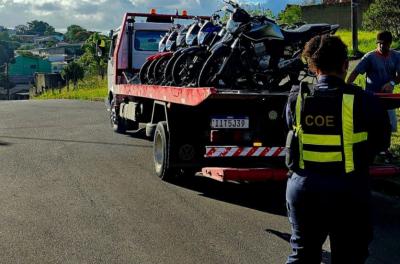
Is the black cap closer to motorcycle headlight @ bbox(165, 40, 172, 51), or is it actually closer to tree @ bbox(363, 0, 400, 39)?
motorcycle headlight @ bbox(165, 40, 172, 51)

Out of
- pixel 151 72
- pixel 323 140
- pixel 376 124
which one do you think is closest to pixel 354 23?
pixel 151 72

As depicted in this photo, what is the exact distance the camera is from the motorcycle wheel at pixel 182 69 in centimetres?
853

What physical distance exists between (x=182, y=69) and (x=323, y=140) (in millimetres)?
5757

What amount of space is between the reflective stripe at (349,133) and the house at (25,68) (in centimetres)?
10488

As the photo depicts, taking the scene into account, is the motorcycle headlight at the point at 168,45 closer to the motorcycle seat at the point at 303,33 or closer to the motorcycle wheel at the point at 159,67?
the motorcycle wheel at the point at 159,67

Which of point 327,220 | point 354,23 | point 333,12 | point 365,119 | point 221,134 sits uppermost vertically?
point 333,12

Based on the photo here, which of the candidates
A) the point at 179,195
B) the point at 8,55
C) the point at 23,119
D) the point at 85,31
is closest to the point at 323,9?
the point at 23,119

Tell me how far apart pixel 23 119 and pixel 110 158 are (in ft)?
29.1

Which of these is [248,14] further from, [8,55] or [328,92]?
[8,55]

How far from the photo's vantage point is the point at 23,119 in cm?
1789

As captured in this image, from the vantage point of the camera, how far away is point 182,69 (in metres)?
8.70

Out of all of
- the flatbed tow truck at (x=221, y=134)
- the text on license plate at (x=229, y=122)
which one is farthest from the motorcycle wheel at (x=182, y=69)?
the text on license plate at (x=229, y=122)

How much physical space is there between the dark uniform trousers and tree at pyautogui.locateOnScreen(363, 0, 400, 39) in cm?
2346

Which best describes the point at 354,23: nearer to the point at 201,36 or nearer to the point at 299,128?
the point at 201,36
